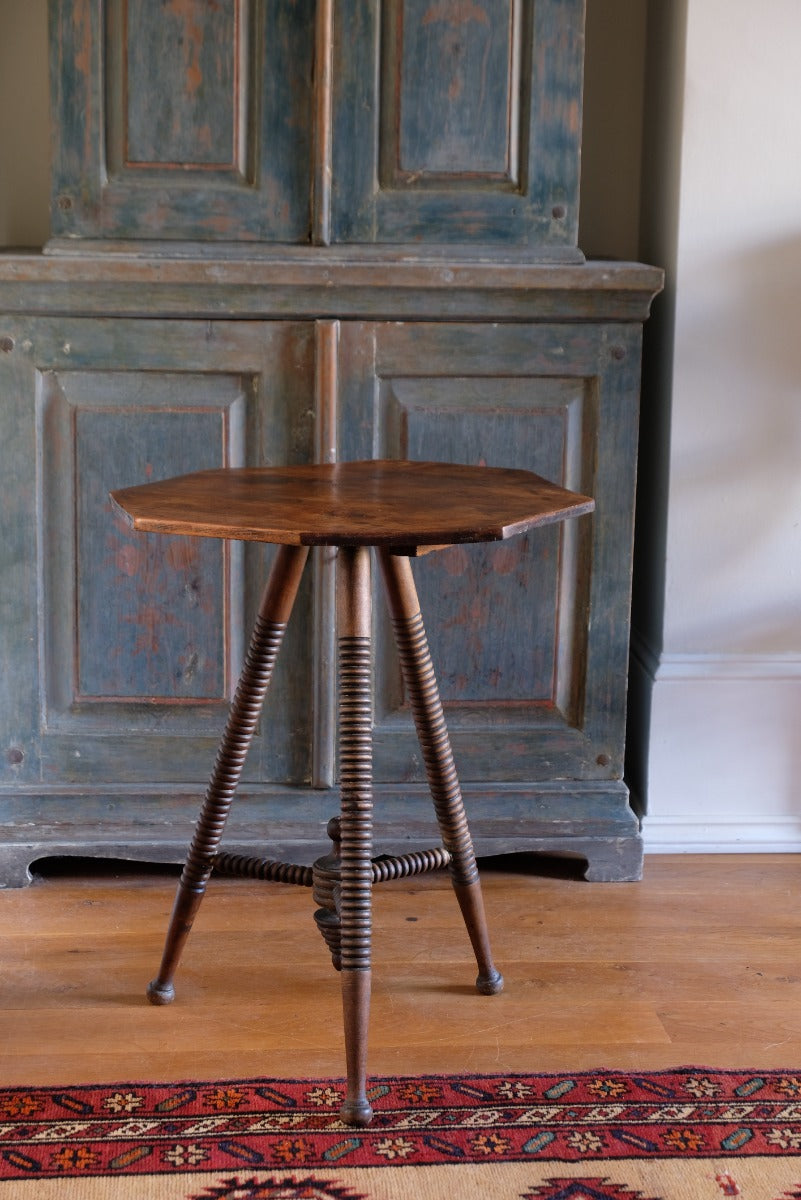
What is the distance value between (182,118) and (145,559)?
0.79 metres

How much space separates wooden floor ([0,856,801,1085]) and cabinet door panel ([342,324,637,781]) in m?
0.28

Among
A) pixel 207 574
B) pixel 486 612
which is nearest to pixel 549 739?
pixel 486 612

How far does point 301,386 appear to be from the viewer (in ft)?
8.36

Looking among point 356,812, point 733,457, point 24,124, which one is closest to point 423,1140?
point 356,812

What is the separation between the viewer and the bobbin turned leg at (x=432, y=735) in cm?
200

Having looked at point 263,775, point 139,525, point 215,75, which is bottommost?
point 263,775

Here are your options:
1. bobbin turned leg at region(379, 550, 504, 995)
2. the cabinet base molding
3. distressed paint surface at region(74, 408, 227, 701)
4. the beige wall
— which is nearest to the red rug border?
bobbin turned leg at region(379, 550, 504, 995)

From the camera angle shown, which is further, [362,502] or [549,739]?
[549,739]

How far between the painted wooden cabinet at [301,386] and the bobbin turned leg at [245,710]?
524 mm

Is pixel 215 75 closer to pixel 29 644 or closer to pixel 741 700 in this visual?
pixel 29 644

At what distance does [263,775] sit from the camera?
2666 millimetres

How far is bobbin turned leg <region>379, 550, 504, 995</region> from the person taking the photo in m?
2.00

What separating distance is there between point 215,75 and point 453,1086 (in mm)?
1746

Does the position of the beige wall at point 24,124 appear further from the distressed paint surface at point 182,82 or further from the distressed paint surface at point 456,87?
the distressed paint surface at point 456,87
